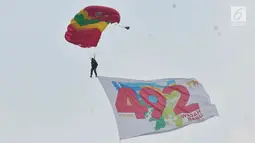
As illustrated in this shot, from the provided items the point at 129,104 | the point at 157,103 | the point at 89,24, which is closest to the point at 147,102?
the point at 157,103

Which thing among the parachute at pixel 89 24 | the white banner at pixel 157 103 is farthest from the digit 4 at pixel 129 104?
the parachute at pixel 89 24

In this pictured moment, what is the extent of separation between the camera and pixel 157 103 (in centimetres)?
3225

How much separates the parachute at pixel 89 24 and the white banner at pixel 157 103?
3.43 m

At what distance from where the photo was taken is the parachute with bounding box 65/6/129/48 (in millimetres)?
34062

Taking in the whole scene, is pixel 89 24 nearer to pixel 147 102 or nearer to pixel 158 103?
pixel 147 102

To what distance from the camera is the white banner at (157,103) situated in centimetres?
3045

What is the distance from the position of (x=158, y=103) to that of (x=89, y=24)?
16.9ft

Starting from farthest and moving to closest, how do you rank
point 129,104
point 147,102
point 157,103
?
point 157,103
point 147,102
point 129,104

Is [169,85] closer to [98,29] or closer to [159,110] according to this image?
[159,110]

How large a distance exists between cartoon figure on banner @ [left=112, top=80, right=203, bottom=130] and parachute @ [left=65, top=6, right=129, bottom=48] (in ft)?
11.2

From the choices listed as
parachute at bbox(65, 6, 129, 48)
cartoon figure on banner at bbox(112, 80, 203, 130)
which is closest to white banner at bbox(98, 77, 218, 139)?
cartoon figure on banner at bbox(112, 80, 203, 130)

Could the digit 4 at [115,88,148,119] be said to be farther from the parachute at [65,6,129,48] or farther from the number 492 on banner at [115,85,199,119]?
A: the parachute at [65,6,129,48]

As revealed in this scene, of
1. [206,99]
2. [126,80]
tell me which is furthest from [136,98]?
[206,99]

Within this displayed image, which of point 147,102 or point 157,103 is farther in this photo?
point 157,103
